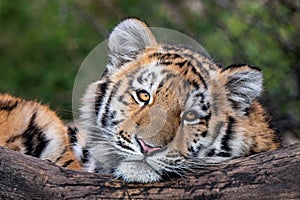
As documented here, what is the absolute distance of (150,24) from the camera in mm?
8367

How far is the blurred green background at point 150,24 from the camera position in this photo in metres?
7.47

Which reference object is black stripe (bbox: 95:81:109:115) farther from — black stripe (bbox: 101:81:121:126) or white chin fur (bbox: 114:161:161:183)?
white chin fur (bbox: 114:161:161:183)

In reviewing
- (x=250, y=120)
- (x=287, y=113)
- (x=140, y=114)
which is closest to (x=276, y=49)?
(x=287, y=113)

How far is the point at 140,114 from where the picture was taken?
421cm

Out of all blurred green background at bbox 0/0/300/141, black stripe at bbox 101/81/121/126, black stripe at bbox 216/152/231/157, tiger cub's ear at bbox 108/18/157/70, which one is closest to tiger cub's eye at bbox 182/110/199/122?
black stripe at bbox 216/152/231/157

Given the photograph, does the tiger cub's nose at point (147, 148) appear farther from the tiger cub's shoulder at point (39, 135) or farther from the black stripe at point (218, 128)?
the tiger cub's shoulder at point (39, 135)

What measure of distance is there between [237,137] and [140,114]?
665 mm

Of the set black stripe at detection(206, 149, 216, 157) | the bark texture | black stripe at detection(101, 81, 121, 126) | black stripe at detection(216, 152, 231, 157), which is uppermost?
black stripe at detection(101, 81, 121, 126)

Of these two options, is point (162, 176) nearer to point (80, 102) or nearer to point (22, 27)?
point (80, 102)

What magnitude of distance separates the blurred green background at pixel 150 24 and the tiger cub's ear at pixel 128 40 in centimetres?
139

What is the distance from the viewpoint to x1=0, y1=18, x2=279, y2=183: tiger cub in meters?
4.10

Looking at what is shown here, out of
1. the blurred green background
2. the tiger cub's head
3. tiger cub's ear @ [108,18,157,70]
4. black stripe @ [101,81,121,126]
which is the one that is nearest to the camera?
the tiger cub's head

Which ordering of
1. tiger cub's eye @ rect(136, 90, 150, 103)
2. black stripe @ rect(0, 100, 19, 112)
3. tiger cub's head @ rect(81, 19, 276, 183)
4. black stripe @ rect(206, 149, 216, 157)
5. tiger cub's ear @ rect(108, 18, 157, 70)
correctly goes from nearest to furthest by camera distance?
tiger cub's head @ rect(81, 19, 276, 183) → tiger cub's eye @ rect(136, 90, 150, 103) → black stripe @ rect(206, 149, 216, 157) → tiger cub's ear @ rect(108, 18, 157, 70) → black stripe @ rect(0, 100, 19, 112)

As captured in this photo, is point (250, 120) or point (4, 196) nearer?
point (4, 196)
